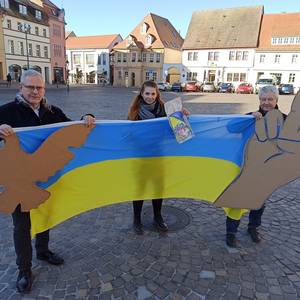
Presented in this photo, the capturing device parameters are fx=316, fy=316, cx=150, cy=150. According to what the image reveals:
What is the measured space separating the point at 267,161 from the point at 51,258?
8.64 ft

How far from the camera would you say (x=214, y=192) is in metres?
3.80

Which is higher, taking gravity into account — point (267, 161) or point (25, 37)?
point (25, 37)

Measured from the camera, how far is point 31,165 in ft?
9.66

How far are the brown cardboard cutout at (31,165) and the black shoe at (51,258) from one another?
2.65 feet

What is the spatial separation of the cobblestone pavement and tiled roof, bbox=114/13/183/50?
58255 millimetres

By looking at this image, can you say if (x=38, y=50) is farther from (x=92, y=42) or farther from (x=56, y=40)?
(x=92, y=42)

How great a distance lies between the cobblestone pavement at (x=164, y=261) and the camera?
3066 mm

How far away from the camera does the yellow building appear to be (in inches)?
2350

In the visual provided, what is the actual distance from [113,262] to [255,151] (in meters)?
2.00

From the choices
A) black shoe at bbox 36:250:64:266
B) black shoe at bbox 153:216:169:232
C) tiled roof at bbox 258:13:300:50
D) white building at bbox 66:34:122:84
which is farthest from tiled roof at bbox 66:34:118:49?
black shoe at bbox 36:250:64:266

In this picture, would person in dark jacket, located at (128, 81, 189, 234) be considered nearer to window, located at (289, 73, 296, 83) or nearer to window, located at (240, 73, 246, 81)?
window, located at (289, 73, 296, 83)

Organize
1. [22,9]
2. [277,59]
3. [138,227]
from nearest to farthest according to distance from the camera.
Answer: [138,227]
[277,59]
[22,9]

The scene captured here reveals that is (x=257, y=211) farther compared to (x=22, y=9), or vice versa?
(x=22, y=9)

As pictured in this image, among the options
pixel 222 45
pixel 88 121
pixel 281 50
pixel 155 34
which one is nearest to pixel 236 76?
pixel 222 45
